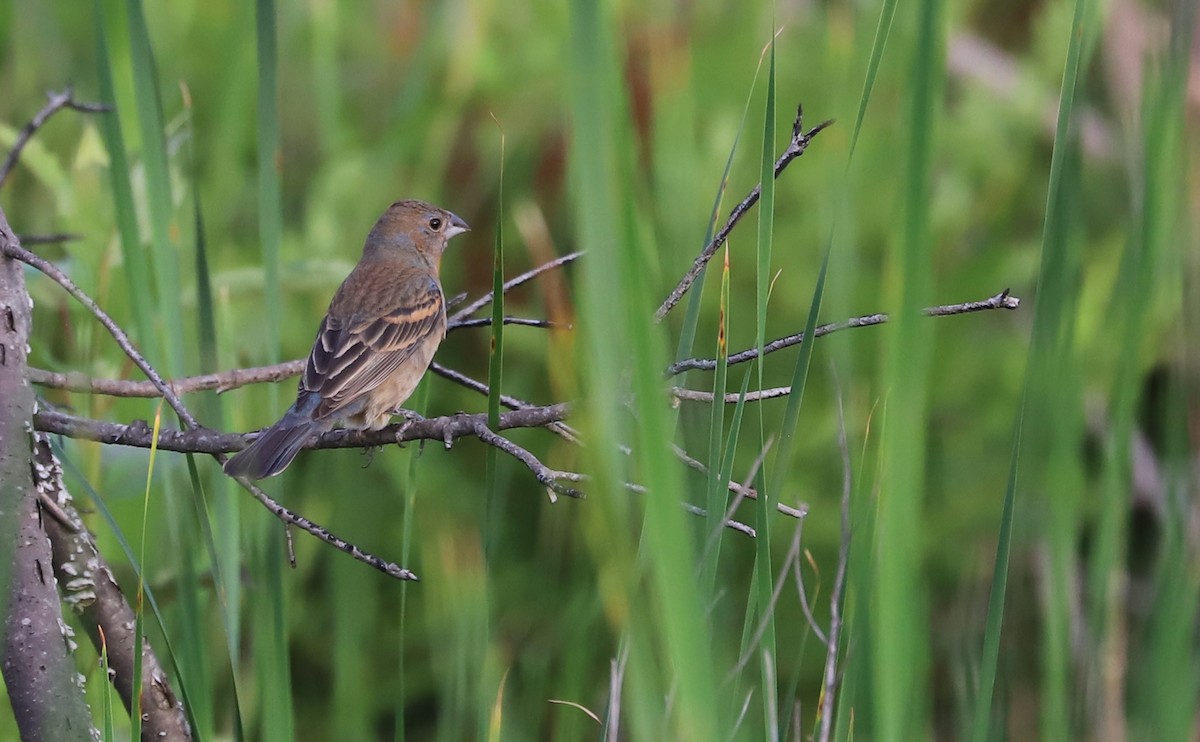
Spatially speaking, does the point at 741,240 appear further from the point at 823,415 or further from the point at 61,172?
the point at 61,172

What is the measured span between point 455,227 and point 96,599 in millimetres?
2778

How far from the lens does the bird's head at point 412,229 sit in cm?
477

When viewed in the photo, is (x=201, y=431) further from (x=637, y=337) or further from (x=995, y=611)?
(x=995, y=611)

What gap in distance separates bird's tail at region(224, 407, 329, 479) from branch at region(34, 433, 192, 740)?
0.92 ft

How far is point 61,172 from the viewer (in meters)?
3.67

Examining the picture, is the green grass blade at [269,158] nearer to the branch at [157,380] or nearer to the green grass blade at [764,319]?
the branch at [157,380]

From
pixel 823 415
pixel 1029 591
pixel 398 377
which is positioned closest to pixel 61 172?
pixel 398 377

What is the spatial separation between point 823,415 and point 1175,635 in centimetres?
243

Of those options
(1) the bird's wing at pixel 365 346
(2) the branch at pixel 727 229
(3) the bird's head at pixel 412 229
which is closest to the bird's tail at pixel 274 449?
(1) the bird's wing at pixel 365 346

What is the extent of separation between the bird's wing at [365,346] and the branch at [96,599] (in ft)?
4.21

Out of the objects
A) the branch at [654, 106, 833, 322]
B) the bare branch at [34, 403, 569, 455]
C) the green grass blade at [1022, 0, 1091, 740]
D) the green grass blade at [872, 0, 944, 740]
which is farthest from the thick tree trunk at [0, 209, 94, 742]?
the green grass blade at [1022, 0, 1091, 740]

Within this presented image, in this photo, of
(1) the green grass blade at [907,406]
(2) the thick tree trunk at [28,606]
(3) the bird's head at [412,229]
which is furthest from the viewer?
(3) the bird's head at [412,229]

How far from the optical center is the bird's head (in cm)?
477

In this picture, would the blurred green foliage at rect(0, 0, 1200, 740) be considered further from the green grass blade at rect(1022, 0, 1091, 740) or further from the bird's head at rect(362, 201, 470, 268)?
the bird's head at rect(362, 201, 470, 268)
